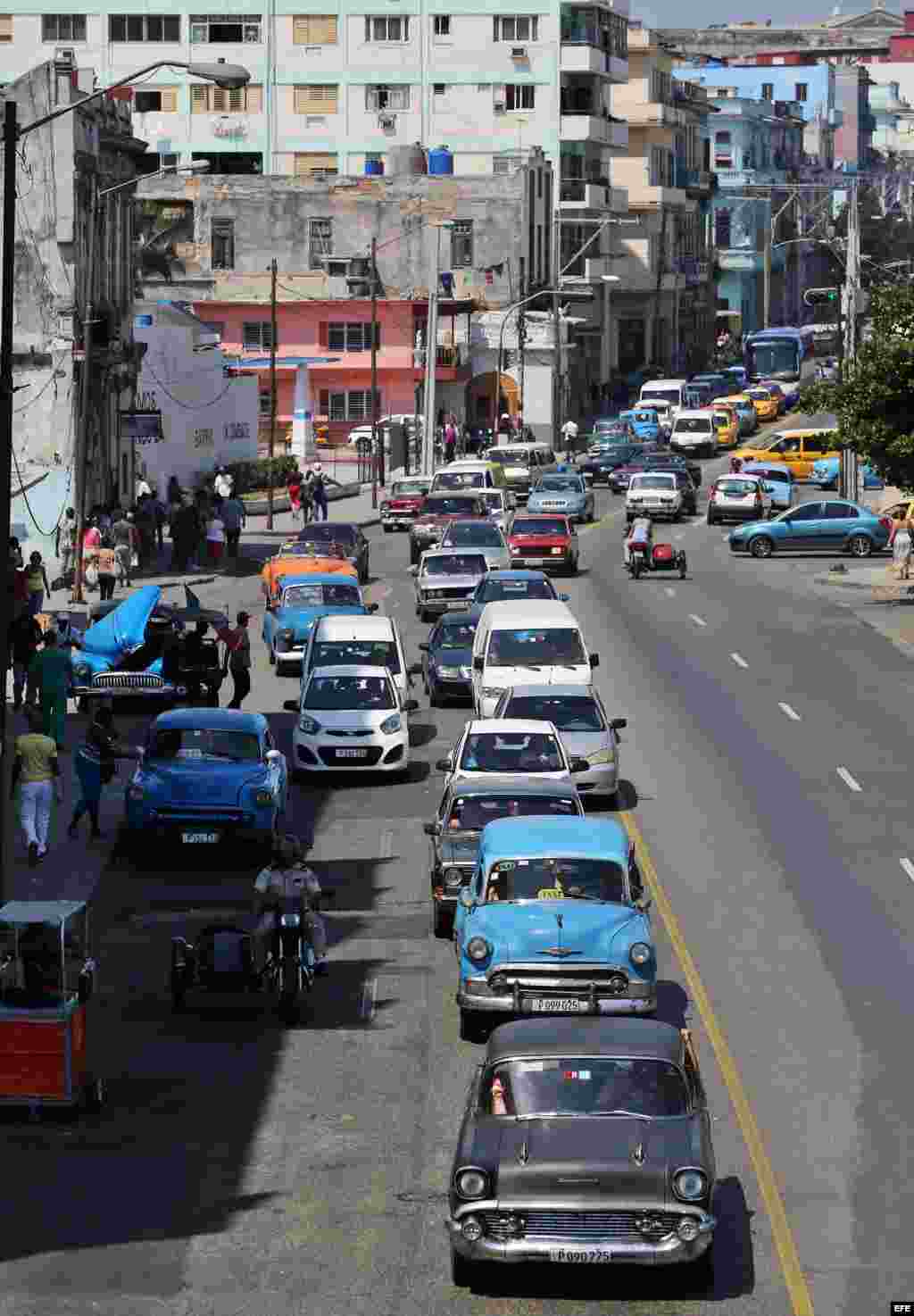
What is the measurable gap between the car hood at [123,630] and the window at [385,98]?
9404cm

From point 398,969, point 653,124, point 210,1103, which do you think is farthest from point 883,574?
point 653,124

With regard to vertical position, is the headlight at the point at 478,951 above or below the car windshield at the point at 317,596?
below

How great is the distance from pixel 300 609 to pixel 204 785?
52.6ft

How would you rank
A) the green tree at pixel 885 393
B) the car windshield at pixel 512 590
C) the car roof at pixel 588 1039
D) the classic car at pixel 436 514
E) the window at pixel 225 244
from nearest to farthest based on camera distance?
the car roof at pixel 588 1039 → the car windshield at pixel 512 590 → the green tree at pixel 885 393 → the classic car at pixel 436 514 → the window at pixel 225 244

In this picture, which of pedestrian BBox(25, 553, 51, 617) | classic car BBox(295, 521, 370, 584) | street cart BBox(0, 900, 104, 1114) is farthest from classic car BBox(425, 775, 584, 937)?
classic car BBox(295, 521, 370, 584)

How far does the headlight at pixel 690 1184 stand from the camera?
581 inches

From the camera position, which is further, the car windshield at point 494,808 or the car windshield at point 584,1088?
the car windshield at point 494,808

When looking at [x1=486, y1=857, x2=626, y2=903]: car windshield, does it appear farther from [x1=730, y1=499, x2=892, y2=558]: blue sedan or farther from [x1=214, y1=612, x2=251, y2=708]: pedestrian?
[x1=730, y1=499, x2=892, y2=558]: blue sedan

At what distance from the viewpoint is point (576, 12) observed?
429ft

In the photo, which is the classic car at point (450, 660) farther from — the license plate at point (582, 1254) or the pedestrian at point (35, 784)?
the license plate at point (582, 1254)

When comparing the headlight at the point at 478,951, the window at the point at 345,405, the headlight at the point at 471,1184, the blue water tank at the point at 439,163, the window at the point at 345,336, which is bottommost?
the headlight at the point at 478,951

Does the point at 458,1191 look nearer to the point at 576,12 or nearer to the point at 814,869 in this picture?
the point at 814,869

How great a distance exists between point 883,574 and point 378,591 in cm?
1300

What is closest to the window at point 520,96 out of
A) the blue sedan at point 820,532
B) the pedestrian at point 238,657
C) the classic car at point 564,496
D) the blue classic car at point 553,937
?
the classic car at point 564,496
